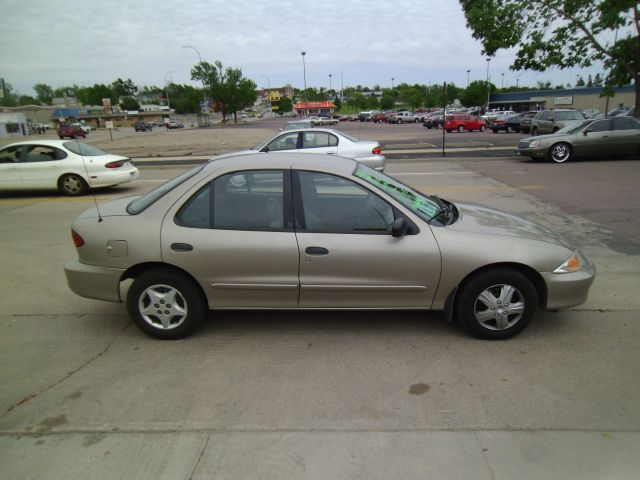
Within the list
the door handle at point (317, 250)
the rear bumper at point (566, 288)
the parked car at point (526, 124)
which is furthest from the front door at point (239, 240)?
the parked car at point (526, 124)

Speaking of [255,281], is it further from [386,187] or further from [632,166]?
[632,166]

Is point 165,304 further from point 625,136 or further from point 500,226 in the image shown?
point 625,136

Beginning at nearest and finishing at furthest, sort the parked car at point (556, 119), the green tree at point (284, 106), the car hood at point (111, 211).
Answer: the car hood at point (111, 211) → the parked car at point (556, 119) → the green tree at point (284, 106)

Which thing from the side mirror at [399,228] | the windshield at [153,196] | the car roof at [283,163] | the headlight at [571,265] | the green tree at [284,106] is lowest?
the headlight at [571,265]

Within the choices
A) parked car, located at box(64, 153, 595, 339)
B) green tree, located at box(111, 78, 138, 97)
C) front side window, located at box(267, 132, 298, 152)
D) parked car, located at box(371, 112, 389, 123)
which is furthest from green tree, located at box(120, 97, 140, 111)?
parked car, located at box(64, 153, 595, 339)

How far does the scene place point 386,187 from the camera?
4.12 meters

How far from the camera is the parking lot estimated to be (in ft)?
8.59

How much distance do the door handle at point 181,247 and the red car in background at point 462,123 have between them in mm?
40174

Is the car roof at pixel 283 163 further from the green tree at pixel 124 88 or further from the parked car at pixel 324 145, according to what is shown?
the green tree at pixel 124 88

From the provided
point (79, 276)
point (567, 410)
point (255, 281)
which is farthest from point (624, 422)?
point (79, 276)

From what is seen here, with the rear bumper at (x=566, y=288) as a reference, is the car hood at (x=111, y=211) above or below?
above

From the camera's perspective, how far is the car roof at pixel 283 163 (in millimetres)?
4004

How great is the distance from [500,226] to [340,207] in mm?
1407

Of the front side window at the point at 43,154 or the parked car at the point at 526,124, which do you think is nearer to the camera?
the front side window at the point at 43,154
